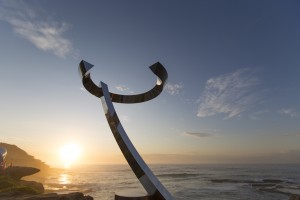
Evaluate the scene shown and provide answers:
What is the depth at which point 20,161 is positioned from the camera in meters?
120

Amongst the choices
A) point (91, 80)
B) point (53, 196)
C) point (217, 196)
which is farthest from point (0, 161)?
point (91, 80)

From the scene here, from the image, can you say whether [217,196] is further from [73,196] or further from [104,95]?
[104,95]

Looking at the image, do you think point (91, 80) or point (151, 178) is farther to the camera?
point (91, 80)

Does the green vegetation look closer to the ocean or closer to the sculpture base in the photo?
the ocean

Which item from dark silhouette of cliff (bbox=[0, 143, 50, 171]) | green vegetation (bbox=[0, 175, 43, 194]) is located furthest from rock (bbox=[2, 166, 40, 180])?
dark silhouette of cliff (bbox=[0, 143, 50, 171])

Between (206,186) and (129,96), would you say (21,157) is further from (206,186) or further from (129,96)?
(129,96)

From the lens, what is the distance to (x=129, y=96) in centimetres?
1163

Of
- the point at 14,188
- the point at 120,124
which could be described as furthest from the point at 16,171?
the point at 120,124

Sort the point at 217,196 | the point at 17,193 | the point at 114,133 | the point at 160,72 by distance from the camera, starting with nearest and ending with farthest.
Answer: the point at 114,133 < the point at 160,72 < the point at 17,193 < the point at 217,196

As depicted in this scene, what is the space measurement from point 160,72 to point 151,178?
4.43m

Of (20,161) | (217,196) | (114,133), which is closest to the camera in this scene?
(114,133)

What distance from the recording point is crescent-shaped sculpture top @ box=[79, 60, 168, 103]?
410 inches

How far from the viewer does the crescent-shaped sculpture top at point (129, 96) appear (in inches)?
410

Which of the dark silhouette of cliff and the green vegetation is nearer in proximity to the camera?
the green vegetation
